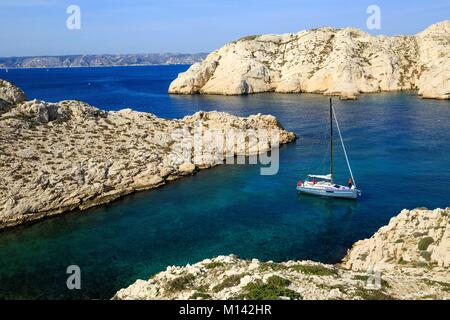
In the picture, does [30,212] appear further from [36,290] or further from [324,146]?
[324,146]

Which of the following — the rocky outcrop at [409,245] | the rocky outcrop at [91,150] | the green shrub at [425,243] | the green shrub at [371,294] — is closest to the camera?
the green shrub at [371,294]

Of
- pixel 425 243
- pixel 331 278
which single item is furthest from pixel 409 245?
pixel 331 278

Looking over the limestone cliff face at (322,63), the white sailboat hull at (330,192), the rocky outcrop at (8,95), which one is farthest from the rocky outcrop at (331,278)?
the limestone cliff face at (322,63)

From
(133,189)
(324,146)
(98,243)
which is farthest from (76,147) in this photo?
(324,146)

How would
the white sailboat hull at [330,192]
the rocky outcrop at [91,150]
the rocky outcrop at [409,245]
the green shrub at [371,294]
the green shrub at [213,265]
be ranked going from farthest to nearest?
the white sailboat hull at [330,192]
the rocky outcrop at [91,150]
the rocky outcrop at [409,245]
the green shrub at [213,265]
the green shrub at [371,294]

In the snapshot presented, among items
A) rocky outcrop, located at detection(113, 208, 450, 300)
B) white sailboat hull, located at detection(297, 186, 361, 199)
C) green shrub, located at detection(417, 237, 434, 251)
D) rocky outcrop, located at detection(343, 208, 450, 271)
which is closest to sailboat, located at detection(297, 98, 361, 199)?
white sailboat hull, located at detection(297, 186, 361, 199)

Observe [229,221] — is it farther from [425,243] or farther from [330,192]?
[425,243]

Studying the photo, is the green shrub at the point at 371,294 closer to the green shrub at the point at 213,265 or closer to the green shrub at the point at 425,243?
the green shrub at the point at 213,265
